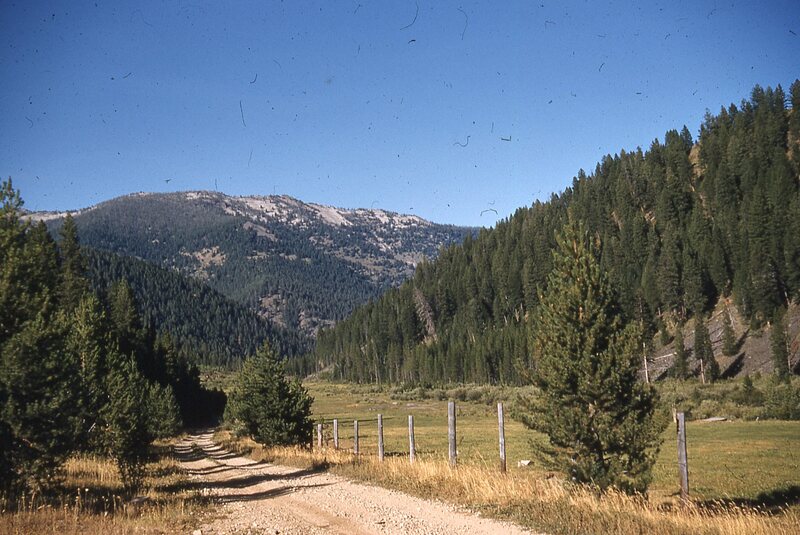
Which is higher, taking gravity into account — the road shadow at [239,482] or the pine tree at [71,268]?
the pine tree at [71,268]

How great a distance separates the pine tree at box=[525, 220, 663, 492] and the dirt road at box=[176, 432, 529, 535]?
117 inches

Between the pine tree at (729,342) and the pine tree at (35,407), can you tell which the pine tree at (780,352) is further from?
the pine tree at (35,407)

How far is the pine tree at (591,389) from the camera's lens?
39.5ft

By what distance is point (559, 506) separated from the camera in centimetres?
1052

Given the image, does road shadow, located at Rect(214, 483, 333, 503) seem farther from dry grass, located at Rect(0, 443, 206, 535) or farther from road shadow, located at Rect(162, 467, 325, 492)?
road shadow, located at Rect(162, 467, 325, 492)

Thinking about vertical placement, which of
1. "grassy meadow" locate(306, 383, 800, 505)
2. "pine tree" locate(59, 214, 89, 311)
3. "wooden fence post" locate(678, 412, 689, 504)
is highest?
"pine tree" locate(59, 214, 89, 311)

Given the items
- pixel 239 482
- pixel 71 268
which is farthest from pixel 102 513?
pixel 71 268

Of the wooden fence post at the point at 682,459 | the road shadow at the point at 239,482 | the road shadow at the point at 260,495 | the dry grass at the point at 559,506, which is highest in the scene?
the wooden fence post at the point at 682,459

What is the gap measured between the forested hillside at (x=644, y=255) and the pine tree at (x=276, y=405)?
58664 mm

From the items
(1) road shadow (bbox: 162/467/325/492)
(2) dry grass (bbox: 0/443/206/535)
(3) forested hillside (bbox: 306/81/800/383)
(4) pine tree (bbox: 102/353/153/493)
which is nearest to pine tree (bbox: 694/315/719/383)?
(3) forested hillside (bbox: 306/81/800/383)

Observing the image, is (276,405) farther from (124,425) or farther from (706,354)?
(706,354)

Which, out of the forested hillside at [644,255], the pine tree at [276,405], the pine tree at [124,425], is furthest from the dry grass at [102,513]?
the forested hillside at [644,255]

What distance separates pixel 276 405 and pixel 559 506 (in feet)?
62.3

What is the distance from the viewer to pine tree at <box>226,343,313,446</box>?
88.6ft
